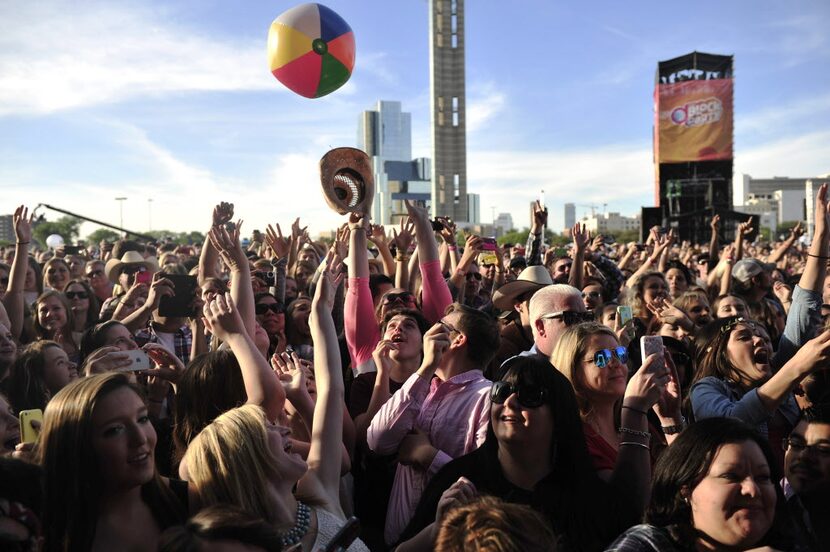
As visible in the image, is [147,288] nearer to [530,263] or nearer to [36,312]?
[36,312]

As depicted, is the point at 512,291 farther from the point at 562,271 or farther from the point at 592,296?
the point at 562,271

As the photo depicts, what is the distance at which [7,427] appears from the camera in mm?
2664

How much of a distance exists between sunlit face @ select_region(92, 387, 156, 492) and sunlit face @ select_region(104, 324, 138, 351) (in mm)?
1989

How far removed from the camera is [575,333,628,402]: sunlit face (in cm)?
294

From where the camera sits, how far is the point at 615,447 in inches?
114

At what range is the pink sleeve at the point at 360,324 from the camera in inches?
163

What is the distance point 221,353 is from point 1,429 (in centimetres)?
85

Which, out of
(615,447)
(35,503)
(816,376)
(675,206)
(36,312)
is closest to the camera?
(35,503)

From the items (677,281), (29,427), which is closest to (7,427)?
(29,427)

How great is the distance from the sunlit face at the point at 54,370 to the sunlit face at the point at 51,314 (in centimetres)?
151

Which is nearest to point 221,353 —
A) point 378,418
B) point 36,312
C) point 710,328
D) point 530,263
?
point 378,418

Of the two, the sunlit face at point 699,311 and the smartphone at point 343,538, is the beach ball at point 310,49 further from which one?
the smartphone at point 343,538

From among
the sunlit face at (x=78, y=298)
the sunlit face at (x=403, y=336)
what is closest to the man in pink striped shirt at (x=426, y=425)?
the sunlit face at (x=403, y=336)

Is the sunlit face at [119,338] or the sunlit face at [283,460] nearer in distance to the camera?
the sunlit face at [283,460]
